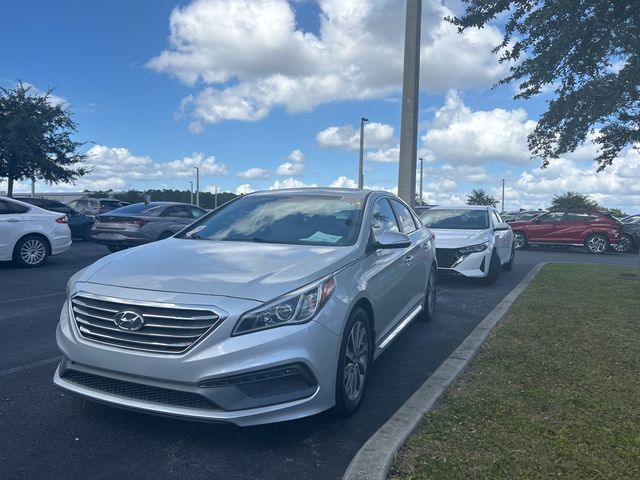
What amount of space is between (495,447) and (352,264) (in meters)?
1.48

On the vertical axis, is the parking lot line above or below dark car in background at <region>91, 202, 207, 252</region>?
below

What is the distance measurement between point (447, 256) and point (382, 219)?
14.1 ft

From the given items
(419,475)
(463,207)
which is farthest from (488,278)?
(419,475)

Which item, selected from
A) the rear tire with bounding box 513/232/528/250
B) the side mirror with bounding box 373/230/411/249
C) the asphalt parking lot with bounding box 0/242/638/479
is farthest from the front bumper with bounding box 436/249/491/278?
the rear tire with bounding box 513/232/528/250

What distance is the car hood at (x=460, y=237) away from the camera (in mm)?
9062

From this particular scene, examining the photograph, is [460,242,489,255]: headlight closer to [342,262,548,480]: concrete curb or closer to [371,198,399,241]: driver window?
[342,262,548,480]: concrete curb

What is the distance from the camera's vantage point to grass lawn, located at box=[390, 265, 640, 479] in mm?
2879

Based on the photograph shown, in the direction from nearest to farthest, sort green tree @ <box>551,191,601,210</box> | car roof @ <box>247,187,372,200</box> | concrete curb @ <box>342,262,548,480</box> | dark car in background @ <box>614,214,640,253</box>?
concrete curb @ <box>342,262,548,480</box>
car roof @ <box>247,187,372,200</box>
dark car in background @ <box>614,214,640,253</box>
green tree @ <box>551,191,601,210</box>

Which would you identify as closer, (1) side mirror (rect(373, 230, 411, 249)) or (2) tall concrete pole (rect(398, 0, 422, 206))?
(1) side mirror (rect(373, 230, 411, 249))

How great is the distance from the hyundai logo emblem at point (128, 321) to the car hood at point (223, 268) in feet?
0.63

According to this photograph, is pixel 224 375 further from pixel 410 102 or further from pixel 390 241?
pixel 410 102

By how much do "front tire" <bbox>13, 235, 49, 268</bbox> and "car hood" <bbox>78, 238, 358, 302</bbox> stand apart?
7908 mm

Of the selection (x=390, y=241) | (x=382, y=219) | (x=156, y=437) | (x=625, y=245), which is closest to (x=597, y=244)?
(x=625, y=245)

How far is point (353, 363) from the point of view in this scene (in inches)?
145
